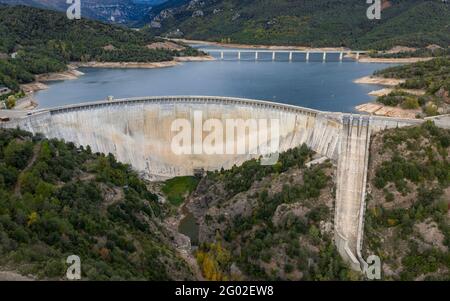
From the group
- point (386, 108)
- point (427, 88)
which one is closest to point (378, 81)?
point (427, 88)

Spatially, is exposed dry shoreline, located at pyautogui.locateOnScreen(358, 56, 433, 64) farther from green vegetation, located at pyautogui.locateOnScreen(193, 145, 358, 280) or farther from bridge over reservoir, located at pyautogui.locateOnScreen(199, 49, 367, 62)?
green vegetation, located at pyautogui.locateOnScreen(193, 145, 358, 280)

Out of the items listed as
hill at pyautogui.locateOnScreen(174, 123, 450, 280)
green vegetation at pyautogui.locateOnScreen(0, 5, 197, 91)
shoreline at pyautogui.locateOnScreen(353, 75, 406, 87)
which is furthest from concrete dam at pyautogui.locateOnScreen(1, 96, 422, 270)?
green vegetation at pyautogui.locateOnScreen(0, 5, 197, 91)

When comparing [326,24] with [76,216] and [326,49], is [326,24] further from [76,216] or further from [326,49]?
[76,216]

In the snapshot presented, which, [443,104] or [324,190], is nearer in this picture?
[324,190]
